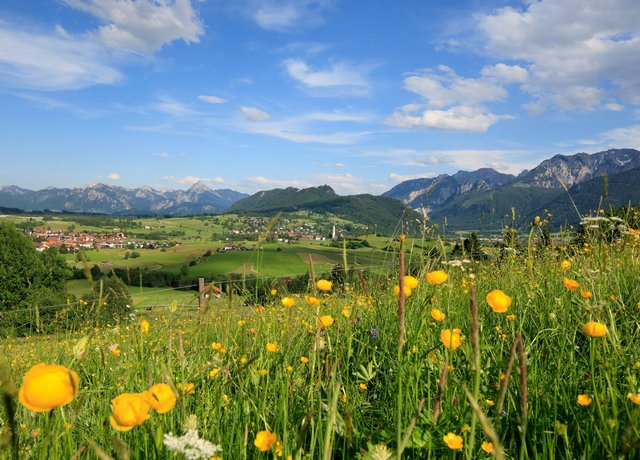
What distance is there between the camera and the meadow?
3.26 ft

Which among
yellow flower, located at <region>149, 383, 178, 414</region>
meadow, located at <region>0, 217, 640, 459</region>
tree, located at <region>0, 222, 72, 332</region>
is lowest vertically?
tree, located at <region>0, 222, 72, 332</region>

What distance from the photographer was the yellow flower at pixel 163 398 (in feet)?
A: 3.38

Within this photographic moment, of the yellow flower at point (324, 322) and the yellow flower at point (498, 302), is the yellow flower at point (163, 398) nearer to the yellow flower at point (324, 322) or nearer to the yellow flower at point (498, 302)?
the yellow flower at point (324, 322)

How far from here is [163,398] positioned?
1.08 m

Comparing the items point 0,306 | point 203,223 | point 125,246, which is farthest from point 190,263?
point 203,223

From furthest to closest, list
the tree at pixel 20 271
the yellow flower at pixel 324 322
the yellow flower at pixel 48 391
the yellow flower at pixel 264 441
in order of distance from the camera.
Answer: the tree at pixel 20 271, the yellow flower at pixel 324 322, the yellow flower at pixel 264 441, the yellow flower at pixel 48 391

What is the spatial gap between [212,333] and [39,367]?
3120 millimetres

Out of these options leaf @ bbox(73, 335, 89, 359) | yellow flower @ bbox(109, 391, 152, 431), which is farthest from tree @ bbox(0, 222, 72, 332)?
yellow flower @ bbox(109, 391, 152, 431)

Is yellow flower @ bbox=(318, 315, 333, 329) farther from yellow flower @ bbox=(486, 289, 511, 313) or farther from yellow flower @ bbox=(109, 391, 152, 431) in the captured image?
yellow flower @ bbox=(109, 391, 152, 431)

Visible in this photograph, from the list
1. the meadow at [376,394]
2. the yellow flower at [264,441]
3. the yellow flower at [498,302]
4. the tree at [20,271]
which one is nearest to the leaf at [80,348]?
the meadow at [376,394]

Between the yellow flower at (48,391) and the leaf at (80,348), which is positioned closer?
the yellow flower at (48,391)

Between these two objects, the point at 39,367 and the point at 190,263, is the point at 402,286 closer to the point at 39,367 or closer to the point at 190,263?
the point at 39,367

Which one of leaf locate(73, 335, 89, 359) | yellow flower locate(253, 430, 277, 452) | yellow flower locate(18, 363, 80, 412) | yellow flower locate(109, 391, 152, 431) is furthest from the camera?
leaf locate(73, 335, 89, 359)

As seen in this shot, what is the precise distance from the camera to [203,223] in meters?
187
